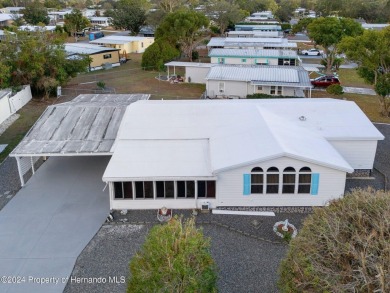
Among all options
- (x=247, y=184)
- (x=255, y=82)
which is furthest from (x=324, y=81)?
(x=247, y=184)

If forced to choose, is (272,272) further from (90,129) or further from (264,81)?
(264,81)

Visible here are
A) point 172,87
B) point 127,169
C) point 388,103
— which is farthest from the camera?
point 172,87

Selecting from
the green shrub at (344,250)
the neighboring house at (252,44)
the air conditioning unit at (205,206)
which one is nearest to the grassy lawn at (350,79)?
the neighboring house at (252,44)

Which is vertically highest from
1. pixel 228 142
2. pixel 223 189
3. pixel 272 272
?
pixel 228 142

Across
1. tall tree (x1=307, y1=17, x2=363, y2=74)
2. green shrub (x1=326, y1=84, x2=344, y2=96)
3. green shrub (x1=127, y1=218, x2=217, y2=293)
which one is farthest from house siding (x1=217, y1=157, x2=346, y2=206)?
tall tree (x1=307, y1=17, x2=363, y2=74)

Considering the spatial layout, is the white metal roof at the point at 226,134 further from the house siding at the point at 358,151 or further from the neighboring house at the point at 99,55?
the neighboring house at the point at 99,55

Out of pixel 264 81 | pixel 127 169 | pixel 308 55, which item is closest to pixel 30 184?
pixel 127 169

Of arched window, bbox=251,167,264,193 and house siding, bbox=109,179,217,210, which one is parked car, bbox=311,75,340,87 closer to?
arched window, bbox=251,167,264,193
